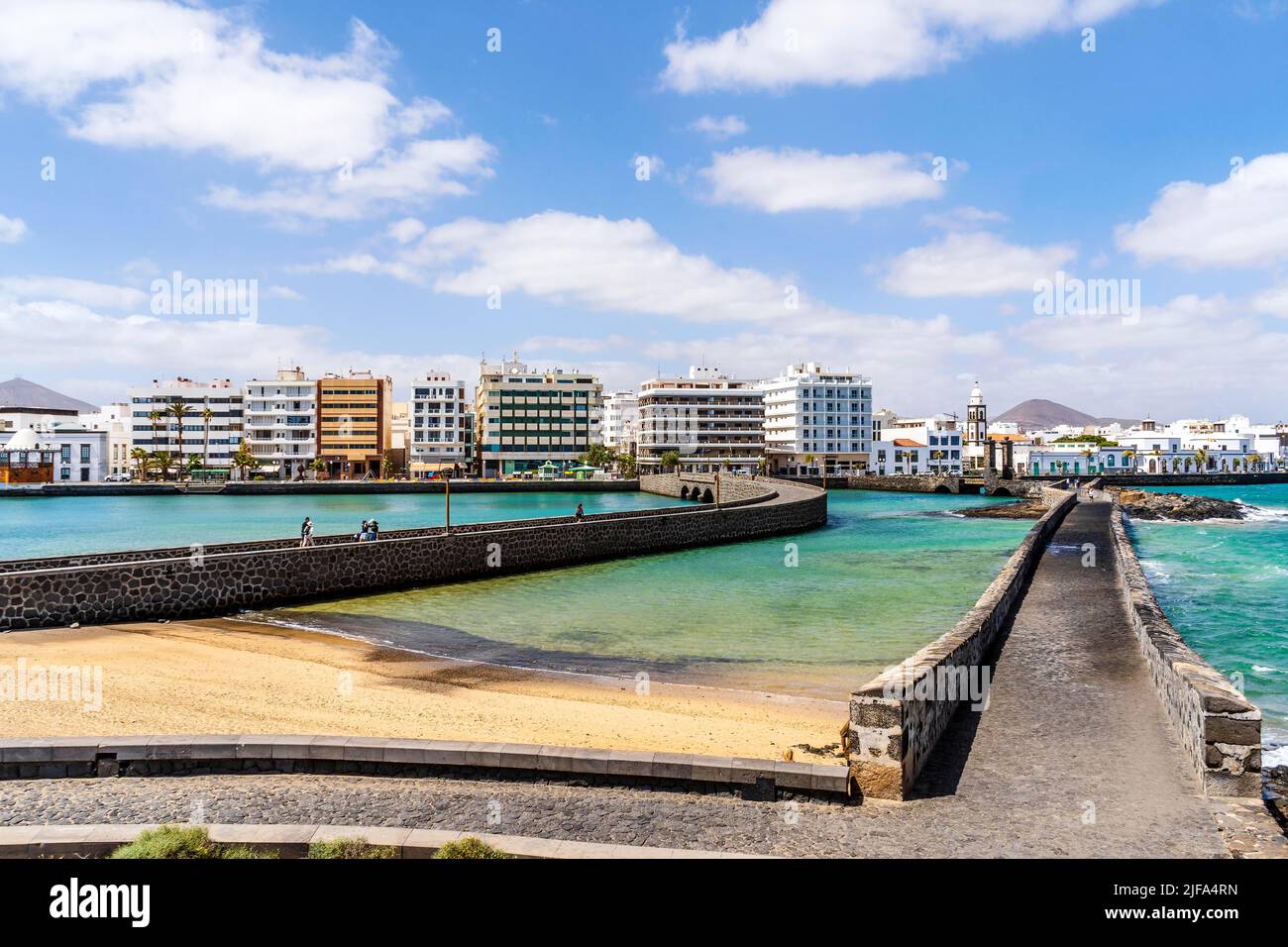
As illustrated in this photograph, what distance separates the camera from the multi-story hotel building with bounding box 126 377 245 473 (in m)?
124

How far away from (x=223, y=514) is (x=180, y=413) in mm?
52359

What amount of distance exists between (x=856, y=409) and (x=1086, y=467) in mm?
51895

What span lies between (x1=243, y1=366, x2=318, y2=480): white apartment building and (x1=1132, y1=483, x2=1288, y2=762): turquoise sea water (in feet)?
355

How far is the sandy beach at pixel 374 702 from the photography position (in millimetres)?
11570

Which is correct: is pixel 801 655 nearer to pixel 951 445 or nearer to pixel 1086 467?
pixel 951 445

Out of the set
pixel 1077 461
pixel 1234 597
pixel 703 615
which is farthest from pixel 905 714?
pixel 1077 461

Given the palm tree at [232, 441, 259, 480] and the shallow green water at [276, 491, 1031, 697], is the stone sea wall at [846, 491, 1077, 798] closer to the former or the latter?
the shallow green water at [276, 491, 1031, 697]

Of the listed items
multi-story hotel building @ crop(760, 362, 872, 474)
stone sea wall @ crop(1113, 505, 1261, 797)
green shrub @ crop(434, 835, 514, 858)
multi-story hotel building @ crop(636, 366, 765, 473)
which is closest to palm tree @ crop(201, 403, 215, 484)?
multi-story hotel building @ crop(636, 366, 765, 473)

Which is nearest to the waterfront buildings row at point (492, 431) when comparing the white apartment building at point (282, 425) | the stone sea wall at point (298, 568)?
the white apartment building at point (282, 425)

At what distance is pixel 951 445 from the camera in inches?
5994

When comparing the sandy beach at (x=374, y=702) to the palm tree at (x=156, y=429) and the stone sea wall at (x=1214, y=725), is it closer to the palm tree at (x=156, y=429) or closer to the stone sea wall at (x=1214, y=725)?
the stone sea wall at (x=1214, y=725)

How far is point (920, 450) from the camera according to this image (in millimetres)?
147000

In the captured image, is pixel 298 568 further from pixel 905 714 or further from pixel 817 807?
pixel 905 714

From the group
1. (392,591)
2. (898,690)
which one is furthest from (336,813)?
(392,591)
